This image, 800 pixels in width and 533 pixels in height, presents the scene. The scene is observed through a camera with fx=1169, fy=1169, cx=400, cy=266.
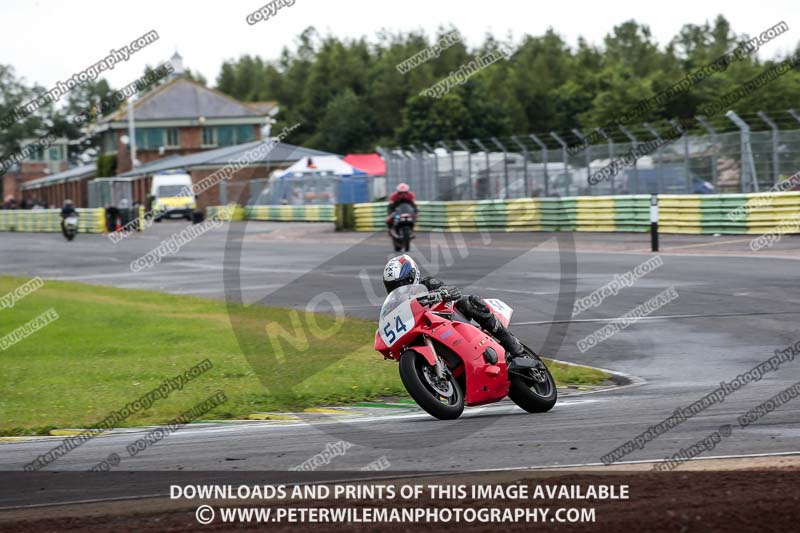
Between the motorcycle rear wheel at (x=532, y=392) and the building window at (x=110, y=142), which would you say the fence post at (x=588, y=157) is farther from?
the building window at (x=110, y=142)

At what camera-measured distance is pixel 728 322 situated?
14.3 metres

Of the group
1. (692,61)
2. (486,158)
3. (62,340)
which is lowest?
(62,340)

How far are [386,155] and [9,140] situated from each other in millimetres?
93289

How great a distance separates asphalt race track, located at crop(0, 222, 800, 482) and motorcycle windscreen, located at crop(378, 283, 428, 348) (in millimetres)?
676

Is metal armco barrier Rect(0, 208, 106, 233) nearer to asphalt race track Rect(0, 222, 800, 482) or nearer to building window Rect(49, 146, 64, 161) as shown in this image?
asphalt race track Rect(0, 222, 800, 482)

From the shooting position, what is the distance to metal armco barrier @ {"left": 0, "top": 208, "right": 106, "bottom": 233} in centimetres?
5634

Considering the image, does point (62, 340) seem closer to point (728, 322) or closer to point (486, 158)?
point (728, 322)

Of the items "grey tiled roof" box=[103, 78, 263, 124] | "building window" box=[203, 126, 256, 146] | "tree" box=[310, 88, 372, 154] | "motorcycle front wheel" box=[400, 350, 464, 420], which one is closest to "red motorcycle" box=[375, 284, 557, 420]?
"motorcycle front wheel" box=[400, 350, 464, 420]

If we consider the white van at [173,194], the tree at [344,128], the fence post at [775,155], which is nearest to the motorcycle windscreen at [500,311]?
the fence post at [775,155]

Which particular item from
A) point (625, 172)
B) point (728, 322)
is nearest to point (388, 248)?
point (625, 172)

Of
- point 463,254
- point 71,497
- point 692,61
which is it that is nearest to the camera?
point 71,497

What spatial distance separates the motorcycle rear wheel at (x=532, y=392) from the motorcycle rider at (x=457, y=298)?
7.6 inches

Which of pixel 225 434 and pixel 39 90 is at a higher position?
pixel 39 90

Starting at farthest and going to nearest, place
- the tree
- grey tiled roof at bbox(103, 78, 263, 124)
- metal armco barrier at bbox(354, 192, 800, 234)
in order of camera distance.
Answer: the tree < grey tiled roof at bbox(103, 78, 263, 124) < metal armco barrier at bbox(354, 192, 800, 234)
